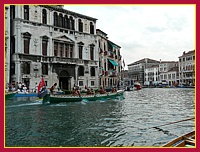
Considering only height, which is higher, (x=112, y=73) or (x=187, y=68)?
(x=187, y=68)

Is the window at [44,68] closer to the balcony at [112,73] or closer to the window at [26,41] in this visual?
the window at [26,41]

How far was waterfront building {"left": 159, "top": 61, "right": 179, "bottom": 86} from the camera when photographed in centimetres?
7635

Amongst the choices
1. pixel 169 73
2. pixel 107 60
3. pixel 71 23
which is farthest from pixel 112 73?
pixel 169 73

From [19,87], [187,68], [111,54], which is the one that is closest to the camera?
[19,87]

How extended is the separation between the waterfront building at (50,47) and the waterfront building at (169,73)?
51.5 meters

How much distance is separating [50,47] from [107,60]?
1382cm

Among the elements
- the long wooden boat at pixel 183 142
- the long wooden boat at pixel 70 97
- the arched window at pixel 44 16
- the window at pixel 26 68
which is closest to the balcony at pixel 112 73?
the arched window at pixel 44 16

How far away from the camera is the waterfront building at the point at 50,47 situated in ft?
77.6

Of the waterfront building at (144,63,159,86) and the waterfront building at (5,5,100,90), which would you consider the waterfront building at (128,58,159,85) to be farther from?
the waterfront building at (5,5,100,90)

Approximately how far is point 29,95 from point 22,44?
20.1 ft

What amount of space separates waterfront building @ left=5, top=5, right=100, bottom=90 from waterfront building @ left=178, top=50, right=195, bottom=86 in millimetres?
41966

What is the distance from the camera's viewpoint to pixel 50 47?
2612cm

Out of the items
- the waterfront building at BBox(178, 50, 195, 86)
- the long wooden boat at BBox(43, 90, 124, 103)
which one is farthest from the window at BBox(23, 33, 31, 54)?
the waterfront building at BBox(178, 50, 195, 86)

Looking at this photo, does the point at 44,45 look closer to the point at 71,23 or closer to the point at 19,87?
the point at 71,23
